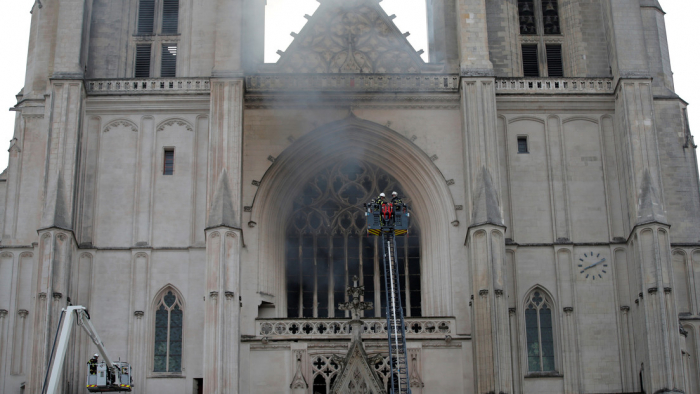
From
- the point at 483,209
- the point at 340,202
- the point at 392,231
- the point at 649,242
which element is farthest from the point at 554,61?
the point at 392,231

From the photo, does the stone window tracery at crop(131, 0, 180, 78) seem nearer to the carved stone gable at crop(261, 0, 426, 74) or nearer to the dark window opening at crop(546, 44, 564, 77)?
the carved stone gable at crop(261, 0, 426, 74)

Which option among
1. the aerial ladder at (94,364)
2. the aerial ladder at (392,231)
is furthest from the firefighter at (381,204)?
the aerial ladder at (94,364)

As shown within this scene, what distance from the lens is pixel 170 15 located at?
3884cm

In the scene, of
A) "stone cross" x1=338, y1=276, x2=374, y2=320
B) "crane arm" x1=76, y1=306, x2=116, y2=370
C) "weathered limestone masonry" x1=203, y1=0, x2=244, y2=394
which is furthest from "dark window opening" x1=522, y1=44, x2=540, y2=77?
"crane arm" x1=76, y1=306, x2=116, y2=370

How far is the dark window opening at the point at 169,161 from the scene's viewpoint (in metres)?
35.6

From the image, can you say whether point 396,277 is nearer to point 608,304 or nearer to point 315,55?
point 608,304

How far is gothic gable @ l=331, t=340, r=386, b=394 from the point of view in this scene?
31500 millimetres

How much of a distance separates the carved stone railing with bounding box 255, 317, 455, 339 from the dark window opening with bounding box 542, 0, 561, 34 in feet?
36.2

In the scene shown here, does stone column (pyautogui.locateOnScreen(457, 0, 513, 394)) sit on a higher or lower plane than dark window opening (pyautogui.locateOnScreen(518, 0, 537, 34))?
lower

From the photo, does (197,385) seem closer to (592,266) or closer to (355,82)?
(355,82)

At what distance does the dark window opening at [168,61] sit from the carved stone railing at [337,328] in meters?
9.06

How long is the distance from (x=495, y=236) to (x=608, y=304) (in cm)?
390

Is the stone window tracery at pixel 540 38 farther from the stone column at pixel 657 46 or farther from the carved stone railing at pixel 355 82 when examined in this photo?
the carved stone railing at pixel 355 82

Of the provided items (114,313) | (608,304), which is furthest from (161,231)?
(608,304)
